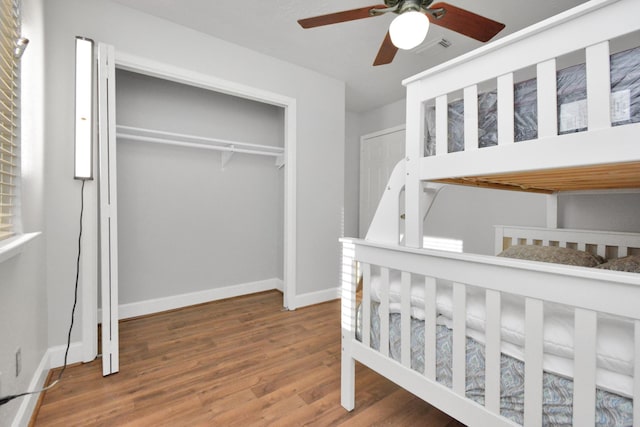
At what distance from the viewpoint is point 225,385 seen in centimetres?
152

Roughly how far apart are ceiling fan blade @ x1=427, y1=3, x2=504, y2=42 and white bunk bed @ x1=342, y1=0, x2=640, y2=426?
22.9 inches

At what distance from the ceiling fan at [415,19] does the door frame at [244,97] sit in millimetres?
1085

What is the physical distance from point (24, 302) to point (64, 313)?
1.84 feet

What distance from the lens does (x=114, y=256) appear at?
5.35 ft

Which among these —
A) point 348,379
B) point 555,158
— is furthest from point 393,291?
point 555,158

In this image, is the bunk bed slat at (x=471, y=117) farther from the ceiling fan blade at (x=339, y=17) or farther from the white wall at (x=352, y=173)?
the white wall at (x=352, y=173)

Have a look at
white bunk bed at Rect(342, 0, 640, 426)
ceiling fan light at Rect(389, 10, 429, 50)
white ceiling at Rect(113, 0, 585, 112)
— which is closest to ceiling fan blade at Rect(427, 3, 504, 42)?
ceiling fan light at Rect(389, 10, 429, 50)

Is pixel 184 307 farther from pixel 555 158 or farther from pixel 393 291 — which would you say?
pixel 555 158

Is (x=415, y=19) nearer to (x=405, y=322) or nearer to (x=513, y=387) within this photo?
(x=405, y=322)

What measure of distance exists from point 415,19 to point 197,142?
219cm

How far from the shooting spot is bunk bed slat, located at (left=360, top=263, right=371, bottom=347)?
4.15 ft

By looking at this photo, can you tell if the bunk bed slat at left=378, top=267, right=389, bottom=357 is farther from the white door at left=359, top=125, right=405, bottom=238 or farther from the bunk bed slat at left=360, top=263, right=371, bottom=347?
the white door at left=359, top=125, right=405, bottom=238

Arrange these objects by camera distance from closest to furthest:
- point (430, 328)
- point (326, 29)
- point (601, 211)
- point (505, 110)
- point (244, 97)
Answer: point (505, 110)
point (430, 328)
point (601, 211)
point (326, 29)
point (244, 97)

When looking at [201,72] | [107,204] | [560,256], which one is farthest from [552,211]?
[107,204]
